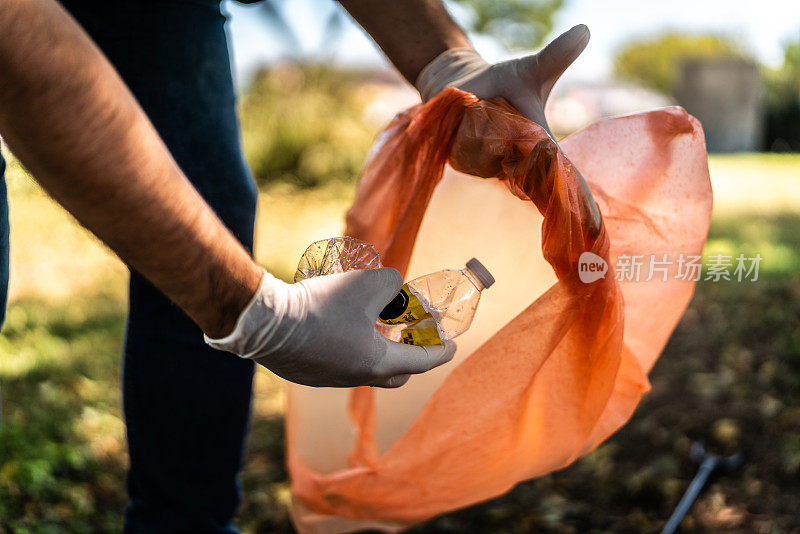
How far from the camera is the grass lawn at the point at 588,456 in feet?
6.31

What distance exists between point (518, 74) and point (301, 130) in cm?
601

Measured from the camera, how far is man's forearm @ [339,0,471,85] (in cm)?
133

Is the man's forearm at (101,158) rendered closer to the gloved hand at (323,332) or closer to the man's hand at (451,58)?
the gloved hand at (323,332)

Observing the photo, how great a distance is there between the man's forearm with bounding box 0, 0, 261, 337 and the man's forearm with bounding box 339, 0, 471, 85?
637 mm

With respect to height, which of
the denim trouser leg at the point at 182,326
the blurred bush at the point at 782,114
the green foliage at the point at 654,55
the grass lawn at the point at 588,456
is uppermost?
the denim trouser leg at the point at 182,326

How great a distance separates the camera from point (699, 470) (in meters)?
2.03

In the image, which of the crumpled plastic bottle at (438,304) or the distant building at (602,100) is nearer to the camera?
the crumpled plastic bottle at (438,304)

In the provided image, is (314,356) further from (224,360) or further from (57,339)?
(57,339)

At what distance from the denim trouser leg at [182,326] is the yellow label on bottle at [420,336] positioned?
53 centimetres

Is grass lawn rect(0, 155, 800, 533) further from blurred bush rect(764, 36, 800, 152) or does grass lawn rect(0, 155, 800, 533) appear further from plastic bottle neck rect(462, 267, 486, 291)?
blurred bush rect(764, 36, 800, 152)

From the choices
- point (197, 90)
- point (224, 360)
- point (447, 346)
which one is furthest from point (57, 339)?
point (447, 346)

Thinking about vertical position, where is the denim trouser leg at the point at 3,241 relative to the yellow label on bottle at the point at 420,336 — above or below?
above

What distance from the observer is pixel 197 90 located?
1.43m

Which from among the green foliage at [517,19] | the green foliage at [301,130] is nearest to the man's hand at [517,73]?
the green foliage at [301,130]
